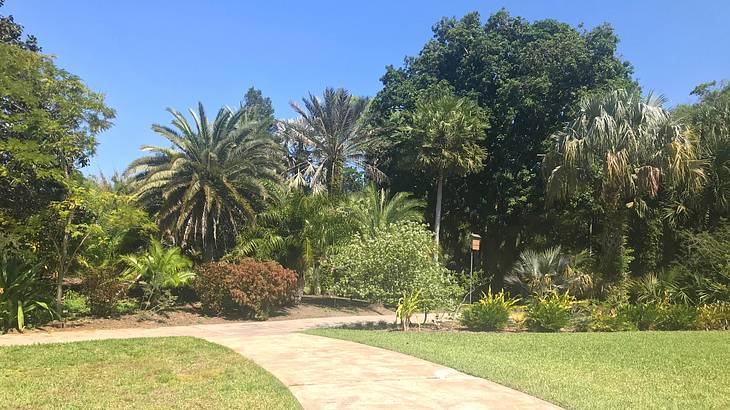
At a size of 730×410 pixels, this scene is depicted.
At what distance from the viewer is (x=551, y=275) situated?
1814cm

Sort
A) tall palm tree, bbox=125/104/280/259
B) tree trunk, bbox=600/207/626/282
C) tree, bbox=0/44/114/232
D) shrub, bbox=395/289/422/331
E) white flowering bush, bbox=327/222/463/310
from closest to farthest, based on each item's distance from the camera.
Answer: tree, bbox=0/44/114/232 → shrub, bbox=395/289/422/331 → white flowering bush, bbox=327/222/463/310 → tree trunk, bbox=600/207/626/282 → tall palm tree, bbox=125/104/280/259

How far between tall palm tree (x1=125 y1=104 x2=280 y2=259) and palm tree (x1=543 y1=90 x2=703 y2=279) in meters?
10.8

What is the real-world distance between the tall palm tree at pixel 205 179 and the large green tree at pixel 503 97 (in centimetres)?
890

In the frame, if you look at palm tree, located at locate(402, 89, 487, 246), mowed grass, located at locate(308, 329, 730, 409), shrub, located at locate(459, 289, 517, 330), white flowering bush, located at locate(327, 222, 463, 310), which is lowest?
mowed grass, located at locate(308, 329, 730, 409)

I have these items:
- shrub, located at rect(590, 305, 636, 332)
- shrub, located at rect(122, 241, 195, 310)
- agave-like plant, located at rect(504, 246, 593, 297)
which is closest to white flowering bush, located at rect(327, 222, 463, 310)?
shrub, located at rect(590, 305, 636, 332)

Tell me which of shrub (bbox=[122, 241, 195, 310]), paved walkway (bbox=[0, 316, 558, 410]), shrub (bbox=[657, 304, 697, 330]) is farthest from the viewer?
shrub (bbox=[122, 241, 195, 310])

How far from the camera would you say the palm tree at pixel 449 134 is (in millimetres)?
25422

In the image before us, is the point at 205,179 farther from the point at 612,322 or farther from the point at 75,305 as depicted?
the point at 612,322

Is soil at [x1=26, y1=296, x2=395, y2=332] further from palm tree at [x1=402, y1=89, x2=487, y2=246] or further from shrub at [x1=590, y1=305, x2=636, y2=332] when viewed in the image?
shrub at [x1=590, y1=305, x2=636, y2=332]

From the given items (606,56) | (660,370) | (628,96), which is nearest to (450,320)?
(660,370)

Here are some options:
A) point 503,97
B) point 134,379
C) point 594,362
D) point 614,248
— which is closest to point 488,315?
point 594,362

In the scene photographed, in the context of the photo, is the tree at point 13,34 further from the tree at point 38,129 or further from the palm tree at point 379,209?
the palm tree at point 379,209

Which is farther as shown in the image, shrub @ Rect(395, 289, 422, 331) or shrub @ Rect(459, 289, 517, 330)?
shrub @ Rect(459, 289, 517, 330)

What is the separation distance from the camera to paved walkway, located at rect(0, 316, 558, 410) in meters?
6.53
